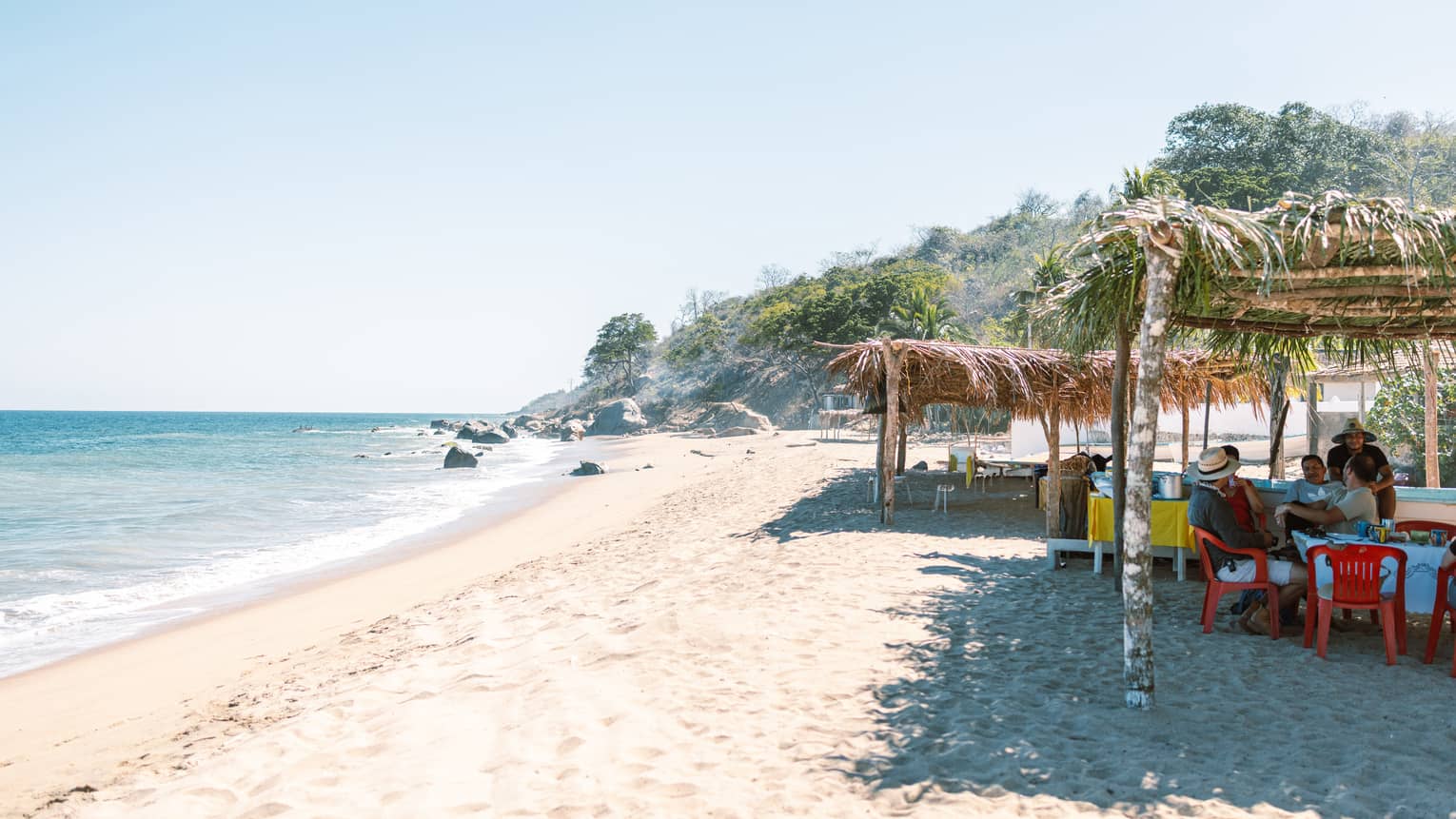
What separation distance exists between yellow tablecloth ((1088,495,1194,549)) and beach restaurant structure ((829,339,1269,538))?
2105 mm

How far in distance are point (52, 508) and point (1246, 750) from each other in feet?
68.6

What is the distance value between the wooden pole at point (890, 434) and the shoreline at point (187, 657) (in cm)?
408

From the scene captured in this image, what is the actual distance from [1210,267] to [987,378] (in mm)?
5640

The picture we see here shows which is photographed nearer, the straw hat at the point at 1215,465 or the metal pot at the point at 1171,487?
the straw hat at the point at 1215,465

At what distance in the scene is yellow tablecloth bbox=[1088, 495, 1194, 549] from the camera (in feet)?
21.6

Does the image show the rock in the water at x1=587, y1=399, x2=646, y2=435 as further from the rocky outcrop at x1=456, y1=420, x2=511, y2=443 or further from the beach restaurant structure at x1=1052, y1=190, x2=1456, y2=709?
the beach restaurant structure at x1=1052, y1=190, x2=1456, y2=709

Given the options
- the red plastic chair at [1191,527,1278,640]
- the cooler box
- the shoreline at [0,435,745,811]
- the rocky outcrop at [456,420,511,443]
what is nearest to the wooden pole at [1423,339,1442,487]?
the cooler box

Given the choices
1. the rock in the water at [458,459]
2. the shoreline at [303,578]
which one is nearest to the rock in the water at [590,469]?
the shoreline at [303,578]

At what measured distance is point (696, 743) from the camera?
3.67 meters

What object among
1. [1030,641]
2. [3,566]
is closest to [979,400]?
[1030,641]

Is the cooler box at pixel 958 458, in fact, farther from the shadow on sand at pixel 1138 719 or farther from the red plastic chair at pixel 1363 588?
the red plastic chair at pixel 1363 588

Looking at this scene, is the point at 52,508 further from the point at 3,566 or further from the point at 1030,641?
the point at 1030,641

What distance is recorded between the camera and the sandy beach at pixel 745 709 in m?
3.23

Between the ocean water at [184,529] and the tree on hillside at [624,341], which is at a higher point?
the tree on hillside at [624,341]
